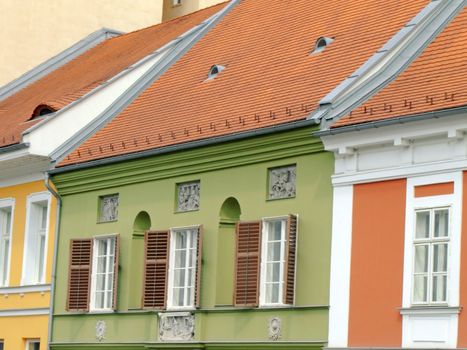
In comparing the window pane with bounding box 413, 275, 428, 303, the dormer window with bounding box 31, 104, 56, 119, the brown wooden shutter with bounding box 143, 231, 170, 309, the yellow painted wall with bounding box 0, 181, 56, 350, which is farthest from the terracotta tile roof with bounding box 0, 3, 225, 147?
the window pane with bounding box 413, 275, 428, 303

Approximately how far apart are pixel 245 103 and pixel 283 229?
3376 mm

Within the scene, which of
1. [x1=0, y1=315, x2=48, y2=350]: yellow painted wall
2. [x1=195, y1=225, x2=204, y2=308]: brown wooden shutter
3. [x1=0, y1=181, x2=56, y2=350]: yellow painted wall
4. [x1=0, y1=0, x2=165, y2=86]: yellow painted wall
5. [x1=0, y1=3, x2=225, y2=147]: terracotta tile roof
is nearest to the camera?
[x1=195, y1=225, x2=204, y2=308]: brown wooden shutter

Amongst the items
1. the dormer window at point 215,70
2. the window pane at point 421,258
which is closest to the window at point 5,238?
the dormer window at point 215,70

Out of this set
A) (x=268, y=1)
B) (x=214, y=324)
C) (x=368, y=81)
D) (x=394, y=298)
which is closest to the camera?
(x=394, y=298)

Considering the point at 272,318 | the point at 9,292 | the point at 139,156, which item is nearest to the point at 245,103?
the point at 139,156

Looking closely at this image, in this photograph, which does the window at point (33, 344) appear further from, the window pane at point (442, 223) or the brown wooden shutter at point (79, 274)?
the window pane at point (442, 223)

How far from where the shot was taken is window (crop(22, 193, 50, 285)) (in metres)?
36.1

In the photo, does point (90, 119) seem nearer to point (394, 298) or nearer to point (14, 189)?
point (14, 189)

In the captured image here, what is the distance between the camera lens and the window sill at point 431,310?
79.3 feet

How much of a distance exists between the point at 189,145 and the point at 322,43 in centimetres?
319

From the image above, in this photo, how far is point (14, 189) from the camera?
37.1 metres

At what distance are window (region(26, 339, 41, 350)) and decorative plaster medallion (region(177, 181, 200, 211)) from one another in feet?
19.8

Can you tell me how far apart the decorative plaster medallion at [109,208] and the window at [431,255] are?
9.37 metres

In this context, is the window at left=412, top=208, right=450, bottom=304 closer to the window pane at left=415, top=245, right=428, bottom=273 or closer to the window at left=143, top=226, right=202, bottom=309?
the window pane at left=415, top=245, right=428, bottom=273
